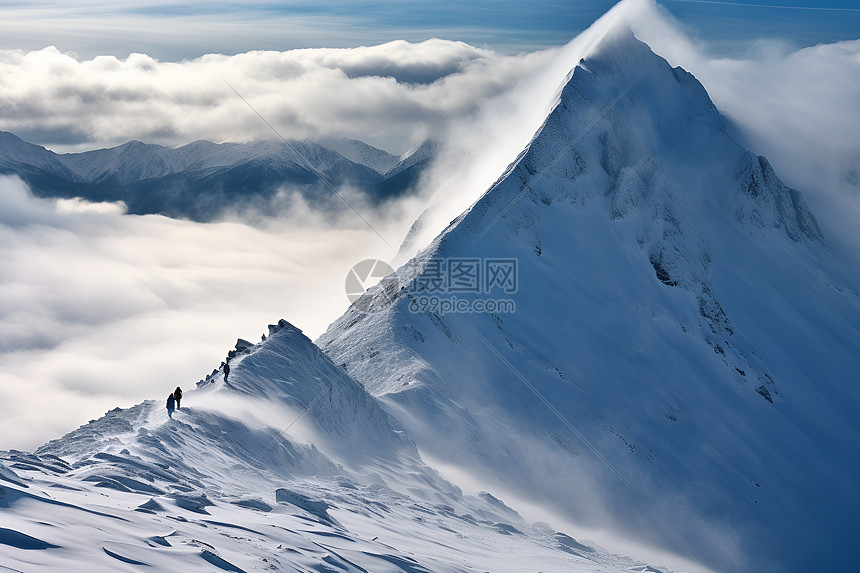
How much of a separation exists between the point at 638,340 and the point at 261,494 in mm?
73932

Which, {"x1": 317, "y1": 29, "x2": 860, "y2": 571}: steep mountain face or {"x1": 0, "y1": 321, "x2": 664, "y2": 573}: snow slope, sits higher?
{"x1": 317, "y1": 29, "x2": 860, "y2": 571}: steep mountain face

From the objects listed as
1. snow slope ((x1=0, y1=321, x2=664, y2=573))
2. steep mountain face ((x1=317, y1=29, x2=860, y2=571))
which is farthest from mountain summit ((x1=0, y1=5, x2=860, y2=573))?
steep mountain face ((x1=317, y1=29, x2=860, y2=571))

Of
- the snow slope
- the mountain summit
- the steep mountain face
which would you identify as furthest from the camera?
the steep mountain face

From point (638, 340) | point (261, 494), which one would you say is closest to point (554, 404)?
point (638, 340)

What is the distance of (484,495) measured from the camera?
58938 millimetres

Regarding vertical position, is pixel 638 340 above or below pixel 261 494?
above

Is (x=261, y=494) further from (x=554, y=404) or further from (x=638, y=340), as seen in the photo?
(x=638, y=340)

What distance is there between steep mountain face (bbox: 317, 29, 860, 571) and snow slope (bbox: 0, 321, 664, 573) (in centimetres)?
1284

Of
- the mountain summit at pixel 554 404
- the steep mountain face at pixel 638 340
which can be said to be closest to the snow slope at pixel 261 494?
the mountain summit at pixel 554 404

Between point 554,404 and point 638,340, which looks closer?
point 554,404

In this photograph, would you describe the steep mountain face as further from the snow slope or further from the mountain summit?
the snow slope

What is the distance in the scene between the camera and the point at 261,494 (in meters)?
37.7

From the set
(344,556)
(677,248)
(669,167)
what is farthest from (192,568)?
(669,167)

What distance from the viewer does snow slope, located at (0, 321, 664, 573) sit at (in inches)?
870
